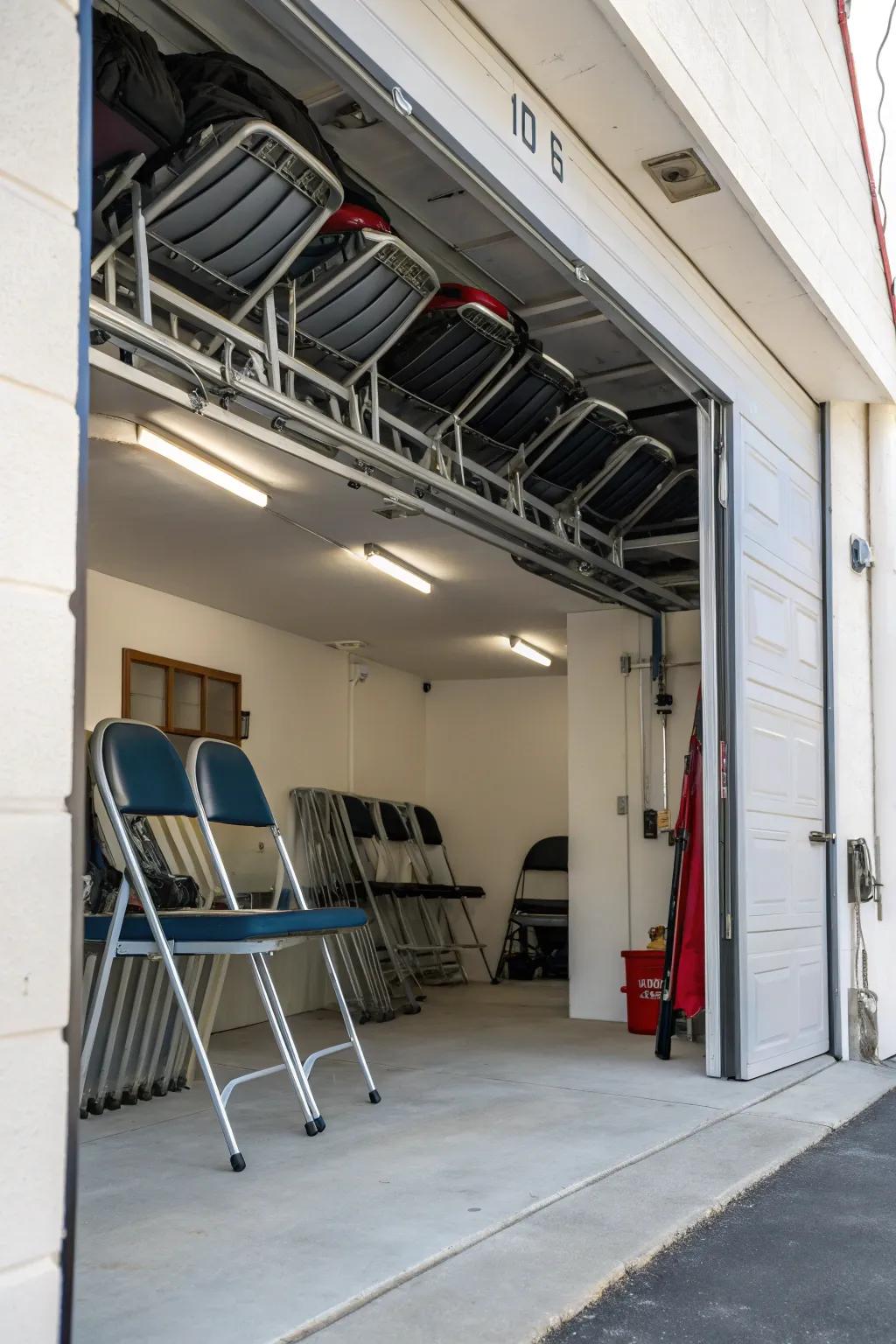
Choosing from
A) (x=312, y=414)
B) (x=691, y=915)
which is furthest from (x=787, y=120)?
(x=691, y=915)

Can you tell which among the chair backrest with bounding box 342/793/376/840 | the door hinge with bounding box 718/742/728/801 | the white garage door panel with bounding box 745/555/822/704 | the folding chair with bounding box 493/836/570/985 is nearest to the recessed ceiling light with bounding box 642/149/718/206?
the white garage door panel with bounding box 745/555/822/704

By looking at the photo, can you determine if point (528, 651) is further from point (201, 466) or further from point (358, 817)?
point (201, 466)

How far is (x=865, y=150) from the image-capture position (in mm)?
5414

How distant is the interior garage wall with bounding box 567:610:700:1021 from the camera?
6469mm

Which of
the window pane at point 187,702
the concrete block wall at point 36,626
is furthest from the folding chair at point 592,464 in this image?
the concrete block wall at point 36,626

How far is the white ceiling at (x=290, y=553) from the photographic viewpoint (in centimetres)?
445

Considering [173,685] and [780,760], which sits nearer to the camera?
[780,760]

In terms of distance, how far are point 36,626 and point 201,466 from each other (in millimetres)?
2997

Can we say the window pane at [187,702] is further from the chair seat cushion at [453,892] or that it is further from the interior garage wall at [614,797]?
the chair seat cushion at [453,892]

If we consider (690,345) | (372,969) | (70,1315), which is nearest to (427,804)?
(372,969)

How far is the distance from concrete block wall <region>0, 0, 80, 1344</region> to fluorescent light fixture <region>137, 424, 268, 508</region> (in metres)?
2.63

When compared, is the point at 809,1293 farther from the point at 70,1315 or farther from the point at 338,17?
the point at 338,17

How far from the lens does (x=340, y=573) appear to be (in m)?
6.13

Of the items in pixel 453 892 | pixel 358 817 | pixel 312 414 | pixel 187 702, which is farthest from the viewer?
pixel 453 892
